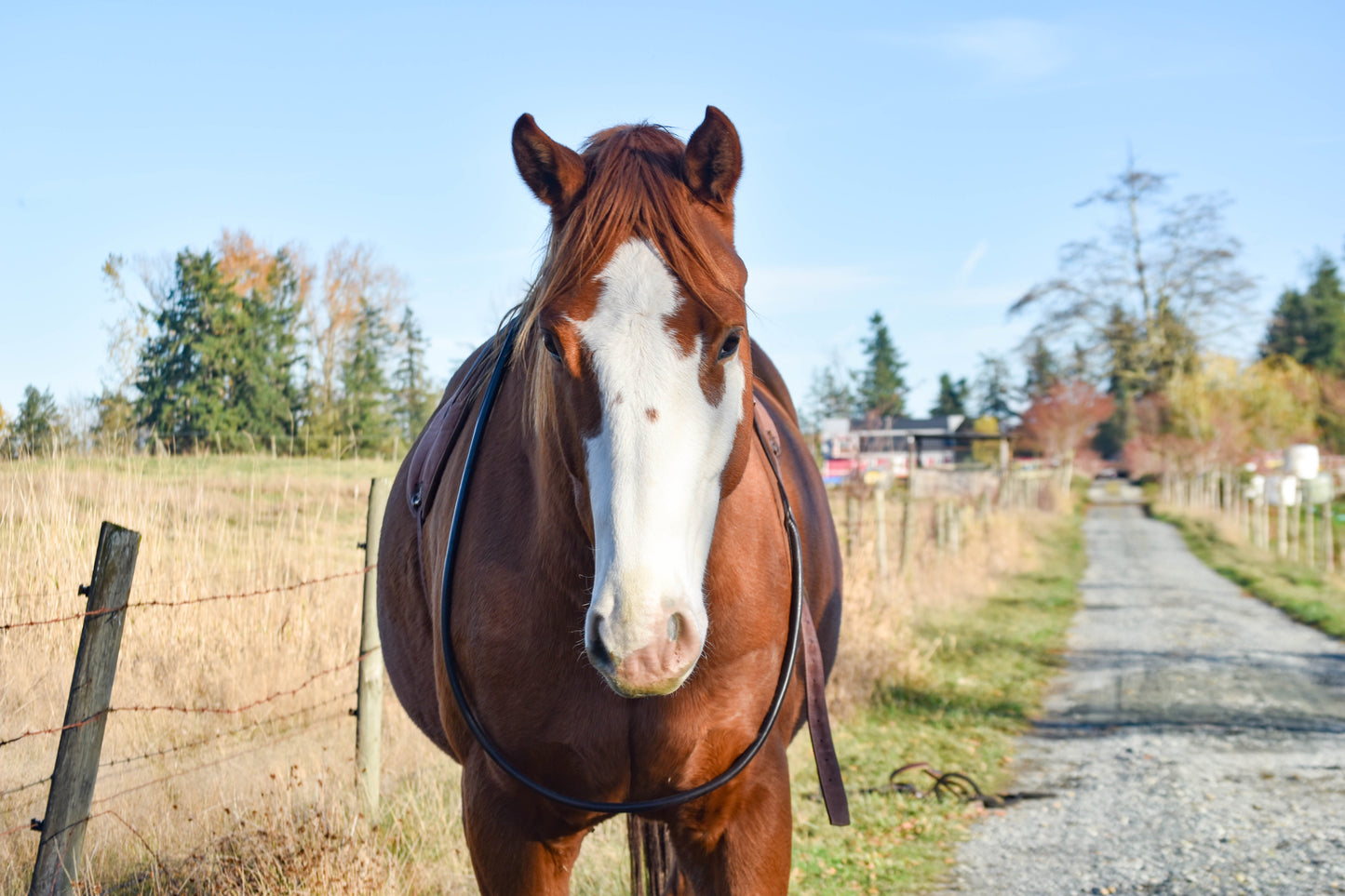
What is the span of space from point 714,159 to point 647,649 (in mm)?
1045

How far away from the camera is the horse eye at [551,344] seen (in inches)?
66.6

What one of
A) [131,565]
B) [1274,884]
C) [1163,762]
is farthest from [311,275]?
[1274,884]

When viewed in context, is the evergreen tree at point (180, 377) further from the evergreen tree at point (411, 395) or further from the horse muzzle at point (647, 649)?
the horse muzzle at point (647, 649)

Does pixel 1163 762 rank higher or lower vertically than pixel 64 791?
lower

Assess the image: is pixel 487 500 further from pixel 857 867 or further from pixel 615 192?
pixel 857 867

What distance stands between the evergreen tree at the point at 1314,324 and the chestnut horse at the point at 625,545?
189 feet

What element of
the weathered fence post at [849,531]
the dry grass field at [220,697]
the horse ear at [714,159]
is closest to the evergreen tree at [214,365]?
the dry grass field at [220,697]

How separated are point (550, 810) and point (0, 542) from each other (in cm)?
283

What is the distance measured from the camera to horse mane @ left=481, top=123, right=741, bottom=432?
1.73 meters

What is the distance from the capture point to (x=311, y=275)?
460 inches

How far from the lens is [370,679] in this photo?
14.6 ft

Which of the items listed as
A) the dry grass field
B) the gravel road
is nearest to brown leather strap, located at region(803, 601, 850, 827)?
the dry grass field

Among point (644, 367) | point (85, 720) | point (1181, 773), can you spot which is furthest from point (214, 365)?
point (1181, 773)

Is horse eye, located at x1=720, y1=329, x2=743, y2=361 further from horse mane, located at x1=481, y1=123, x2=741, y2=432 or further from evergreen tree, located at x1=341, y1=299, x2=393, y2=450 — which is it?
evergreen tree, located at x1=341, y1=299, x2=393, y2=450
